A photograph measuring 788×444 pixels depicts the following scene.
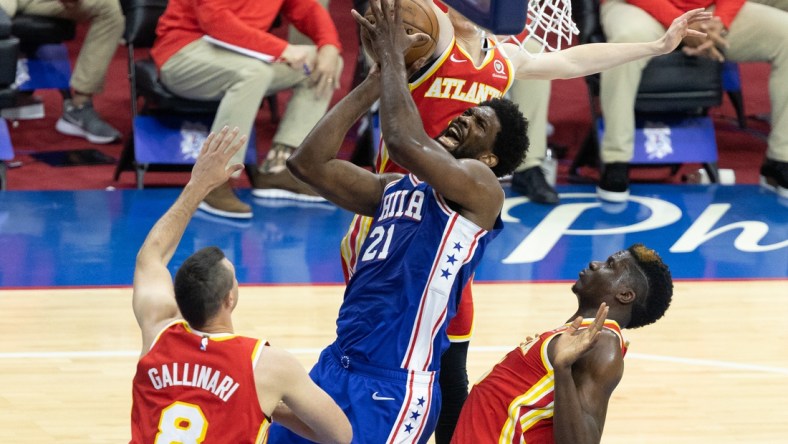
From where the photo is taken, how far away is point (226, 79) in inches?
301

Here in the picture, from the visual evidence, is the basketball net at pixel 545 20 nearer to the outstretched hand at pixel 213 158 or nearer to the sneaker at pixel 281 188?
the outstretched hand at pixel 213 158

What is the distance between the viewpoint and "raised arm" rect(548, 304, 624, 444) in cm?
344

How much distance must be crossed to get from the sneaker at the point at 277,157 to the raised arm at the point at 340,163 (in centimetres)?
423

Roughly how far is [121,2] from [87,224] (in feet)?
5.39

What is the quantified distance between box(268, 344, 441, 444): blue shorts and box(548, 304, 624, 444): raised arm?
0.37 meters

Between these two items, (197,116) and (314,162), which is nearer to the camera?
(314,162)

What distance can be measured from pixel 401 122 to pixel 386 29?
0.25 meters

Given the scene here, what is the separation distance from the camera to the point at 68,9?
8469mm

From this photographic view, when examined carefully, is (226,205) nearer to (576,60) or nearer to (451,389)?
(576,60)

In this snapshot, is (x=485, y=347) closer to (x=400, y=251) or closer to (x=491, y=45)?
(x=491, y=45)

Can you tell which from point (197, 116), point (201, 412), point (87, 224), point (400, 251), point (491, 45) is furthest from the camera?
point (197, 116)

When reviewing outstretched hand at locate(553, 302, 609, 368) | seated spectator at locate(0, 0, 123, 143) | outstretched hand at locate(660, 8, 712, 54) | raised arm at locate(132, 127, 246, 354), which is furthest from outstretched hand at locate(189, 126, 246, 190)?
seated spectator at locate(0, 0, 123, 143)

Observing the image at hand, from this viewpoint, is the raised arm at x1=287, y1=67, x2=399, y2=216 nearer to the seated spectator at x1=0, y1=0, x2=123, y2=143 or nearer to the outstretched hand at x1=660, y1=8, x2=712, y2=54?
the outstretched hand at x1=660, y1=8, x2=712, y2=54

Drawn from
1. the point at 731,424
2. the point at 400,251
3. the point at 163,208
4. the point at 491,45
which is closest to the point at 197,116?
the point at 163,208
